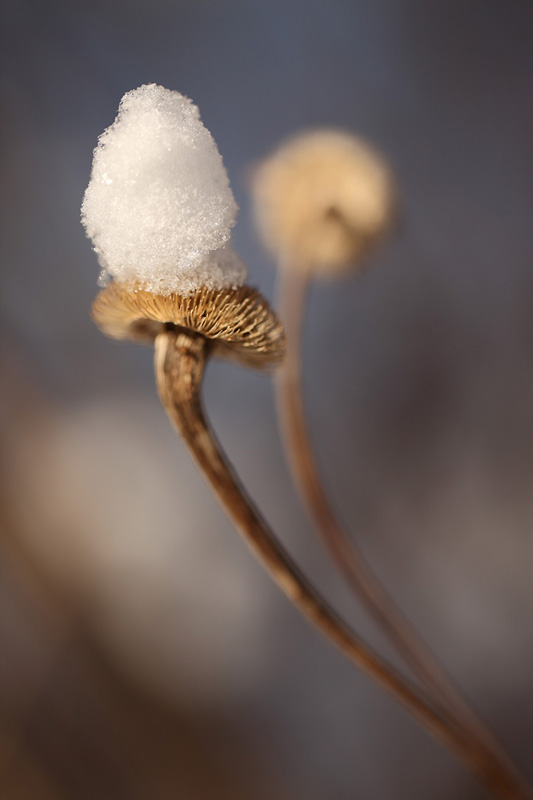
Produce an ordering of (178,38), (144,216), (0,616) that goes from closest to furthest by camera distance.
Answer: (144,216) < (178,38) < (0,616)

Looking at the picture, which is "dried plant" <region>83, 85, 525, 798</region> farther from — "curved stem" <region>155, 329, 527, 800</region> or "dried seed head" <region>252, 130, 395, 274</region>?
"dried seed head" <region>252, 130, 395, 274</region>

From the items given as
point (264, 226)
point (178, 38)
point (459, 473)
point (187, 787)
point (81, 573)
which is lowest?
point (187, 787)

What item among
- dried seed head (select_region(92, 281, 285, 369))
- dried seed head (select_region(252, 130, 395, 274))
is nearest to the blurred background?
dried seed head (select_region(252, 130, 395, 274))

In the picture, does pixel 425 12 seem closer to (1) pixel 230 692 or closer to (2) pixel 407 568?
(2) pixel 407 568

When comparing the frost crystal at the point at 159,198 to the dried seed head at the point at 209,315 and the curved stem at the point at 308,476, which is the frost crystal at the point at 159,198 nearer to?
the dried seed head at the point at 209,315

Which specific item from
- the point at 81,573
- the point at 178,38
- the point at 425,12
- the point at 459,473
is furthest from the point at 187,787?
the point at 425,12

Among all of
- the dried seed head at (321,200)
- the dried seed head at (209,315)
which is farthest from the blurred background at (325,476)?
the dried seed head at (209,315)

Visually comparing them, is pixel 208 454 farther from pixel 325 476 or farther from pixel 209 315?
pixel 325 476
